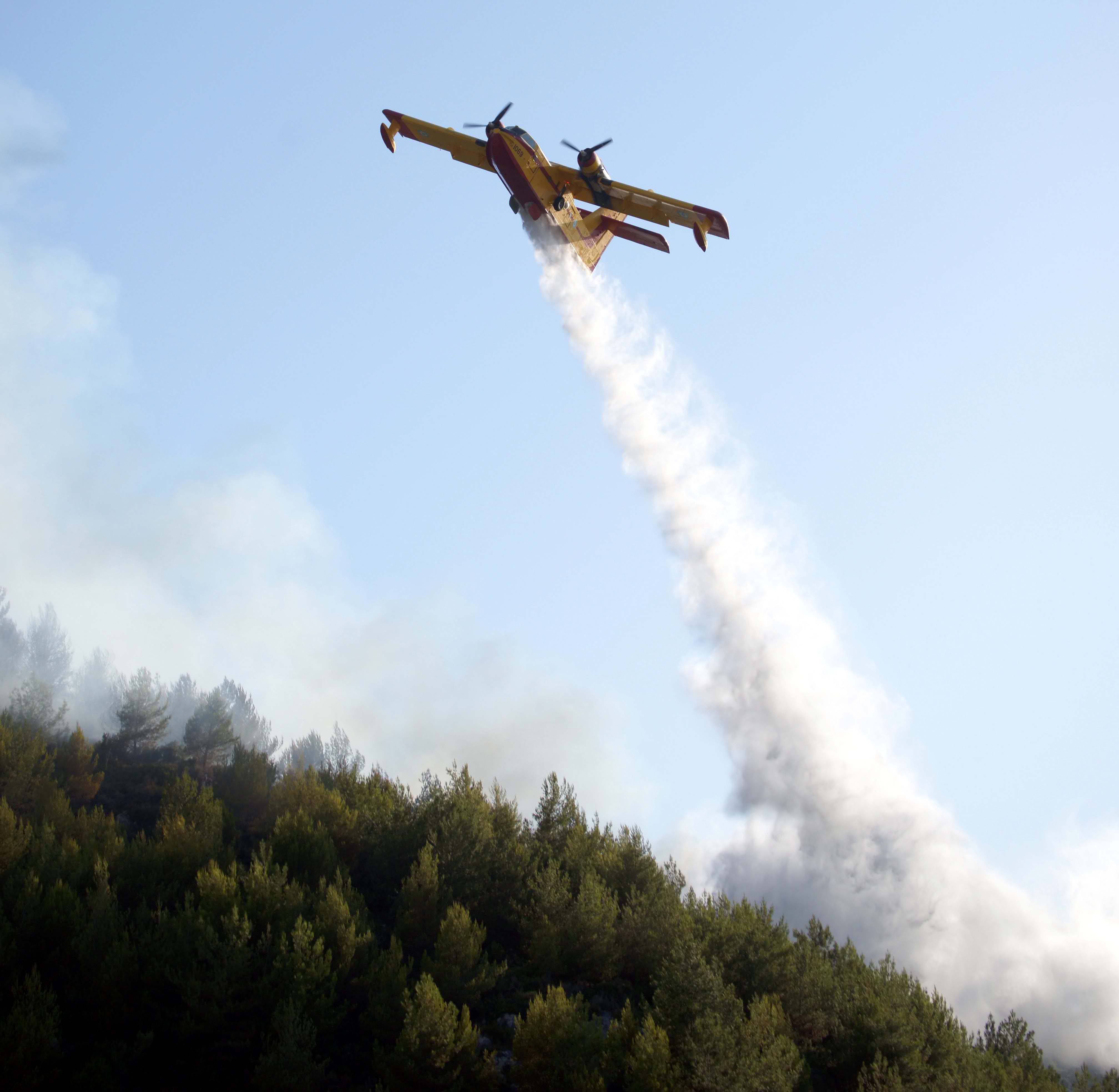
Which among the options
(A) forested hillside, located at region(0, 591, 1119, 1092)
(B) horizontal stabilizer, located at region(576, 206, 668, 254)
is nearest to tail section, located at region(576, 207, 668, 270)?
(B) horizontal stabilizer, located at region(576, 206, 668, 254)

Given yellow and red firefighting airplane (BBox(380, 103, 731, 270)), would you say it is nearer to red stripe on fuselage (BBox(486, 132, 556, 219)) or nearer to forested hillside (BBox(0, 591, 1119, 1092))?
red stripe on fuselage (BBox(486, 132, 556, 219))

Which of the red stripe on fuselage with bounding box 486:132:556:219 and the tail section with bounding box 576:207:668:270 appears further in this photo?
the tail section with bounding box 576:207:668:270

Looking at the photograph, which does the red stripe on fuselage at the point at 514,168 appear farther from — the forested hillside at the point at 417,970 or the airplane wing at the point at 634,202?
the forested hillside at the point at 417,970

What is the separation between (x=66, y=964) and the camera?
89.9ft

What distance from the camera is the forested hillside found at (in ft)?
82.4

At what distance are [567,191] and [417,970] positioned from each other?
34.3 meters

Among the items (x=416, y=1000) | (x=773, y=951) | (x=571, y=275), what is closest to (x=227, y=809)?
(x=416, y=1000)

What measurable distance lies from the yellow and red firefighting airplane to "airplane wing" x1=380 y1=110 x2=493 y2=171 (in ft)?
0.10

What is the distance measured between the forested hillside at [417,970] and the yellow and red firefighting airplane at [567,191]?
27.0 meters

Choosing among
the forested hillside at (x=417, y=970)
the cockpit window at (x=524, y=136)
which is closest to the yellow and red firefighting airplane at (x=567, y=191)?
the cockpit window at (x=524, y=136)

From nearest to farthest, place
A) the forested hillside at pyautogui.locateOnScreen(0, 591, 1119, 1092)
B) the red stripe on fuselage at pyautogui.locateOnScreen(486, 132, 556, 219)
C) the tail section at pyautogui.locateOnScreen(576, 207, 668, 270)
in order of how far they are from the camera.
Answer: the forested hillside at pyautogui.locateOnScreen(0, 591, 1119, 1092)
the red stripe on fuselage at pyautogui.locateOnScreen(486, 132, 556, 219)
the tail section at pyautogui.locateOnScreen(576, 207, 668, 270)

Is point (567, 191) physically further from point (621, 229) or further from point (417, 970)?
point (417, 970)

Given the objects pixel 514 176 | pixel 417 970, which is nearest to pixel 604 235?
pixel 514 176

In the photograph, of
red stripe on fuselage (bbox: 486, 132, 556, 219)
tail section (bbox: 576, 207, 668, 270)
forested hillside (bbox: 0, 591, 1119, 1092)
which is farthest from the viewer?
tail section (bbox: 576, 207, 668, 270)
